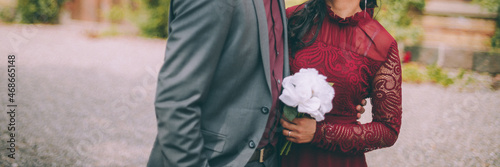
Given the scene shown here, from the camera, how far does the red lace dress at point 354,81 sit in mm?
2002

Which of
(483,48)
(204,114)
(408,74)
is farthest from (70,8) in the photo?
(204,114)

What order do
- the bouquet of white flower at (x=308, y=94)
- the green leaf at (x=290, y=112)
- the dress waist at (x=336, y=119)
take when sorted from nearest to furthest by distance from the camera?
1. the bouquet of white flower at (x=308, y=94)
2. the green leaf at (x=290, y=112)
3. the dress waist at (x=336, y=119)

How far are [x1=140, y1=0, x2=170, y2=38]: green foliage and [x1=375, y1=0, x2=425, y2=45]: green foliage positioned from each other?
8.21m

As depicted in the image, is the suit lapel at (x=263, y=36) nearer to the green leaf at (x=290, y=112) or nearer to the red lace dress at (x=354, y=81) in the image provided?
the green leaf at (x=290, y=112)

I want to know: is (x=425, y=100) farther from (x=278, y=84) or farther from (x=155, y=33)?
(x=155, y=33)

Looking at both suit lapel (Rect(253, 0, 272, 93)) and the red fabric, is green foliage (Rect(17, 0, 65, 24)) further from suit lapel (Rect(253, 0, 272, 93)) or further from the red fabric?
suit lapel (Rect(253, 0, 272, 93))

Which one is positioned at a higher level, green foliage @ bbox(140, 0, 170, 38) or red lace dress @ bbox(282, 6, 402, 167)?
red lace dress @ bbox(282, 6, 402, 167)

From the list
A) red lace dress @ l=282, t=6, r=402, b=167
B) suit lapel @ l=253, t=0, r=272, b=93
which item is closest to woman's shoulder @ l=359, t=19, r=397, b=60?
red lace dress @ l=282, t=6, r=402, b=167

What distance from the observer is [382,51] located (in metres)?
2.02

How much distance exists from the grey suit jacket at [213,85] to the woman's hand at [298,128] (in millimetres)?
196

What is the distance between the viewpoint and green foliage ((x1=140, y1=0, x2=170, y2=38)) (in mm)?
14445

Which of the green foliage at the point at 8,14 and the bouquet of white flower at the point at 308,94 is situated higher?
the bouquet of white flower at the point at 308,94

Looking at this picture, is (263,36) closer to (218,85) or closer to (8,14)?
(218,85)

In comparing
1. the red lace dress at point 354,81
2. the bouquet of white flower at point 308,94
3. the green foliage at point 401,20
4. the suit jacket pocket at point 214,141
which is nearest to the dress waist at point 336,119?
the red lace dress at point 354,81
